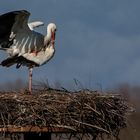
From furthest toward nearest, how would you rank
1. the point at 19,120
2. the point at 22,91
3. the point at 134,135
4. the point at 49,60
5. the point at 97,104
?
1. the point at 134,135
2. the point at 49,60
3. the point at 22,91
4. the point at 97,104
5. the point at 19,120

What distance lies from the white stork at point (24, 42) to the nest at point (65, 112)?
1.50 metres

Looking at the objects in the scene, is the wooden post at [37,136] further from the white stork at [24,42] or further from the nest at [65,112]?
the white stork at [24,42]

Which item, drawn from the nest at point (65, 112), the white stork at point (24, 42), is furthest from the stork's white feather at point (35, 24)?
the nest at point (65, 112)

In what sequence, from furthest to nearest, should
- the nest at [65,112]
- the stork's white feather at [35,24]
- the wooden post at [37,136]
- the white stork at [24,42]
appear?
the stork's white feather at [35,24]
the white stork at [24,42]
the wooden post at [37,136]
the nest at [65,112]

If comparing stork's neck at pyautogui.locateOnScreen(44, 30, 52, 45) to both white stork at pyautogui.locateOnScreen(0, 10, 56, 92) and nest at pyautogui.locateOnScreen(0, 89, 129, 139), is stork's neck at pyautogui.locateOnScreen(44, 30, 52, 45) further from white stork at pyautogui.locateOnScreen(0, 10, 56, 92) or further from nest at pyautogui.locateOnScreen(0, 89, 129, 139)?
nest at pyautogui.locateOnScreen(0, 89, 129, 139)

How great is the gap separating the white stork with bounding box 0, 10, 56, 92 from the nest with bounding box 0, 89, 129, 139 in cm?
150

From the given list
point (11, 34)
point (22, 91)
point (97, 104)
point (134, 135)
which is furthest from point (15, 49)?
point (134, 135)

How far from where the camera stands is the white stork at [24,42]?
9406mm

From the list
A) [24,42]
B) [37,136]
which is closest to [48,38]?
[24,42]

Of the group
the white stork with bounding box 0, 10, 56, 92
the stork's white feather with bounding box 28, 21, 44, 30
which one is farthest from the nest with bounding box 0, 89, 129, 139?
the stork's white feather with bounding box 28, 21, 44, 30

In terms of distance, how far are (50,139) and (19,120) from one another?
48 cm

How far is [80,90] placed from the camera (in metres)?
8.14

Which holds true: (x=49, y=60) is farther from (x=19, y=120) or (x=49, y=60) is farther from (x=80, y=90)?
(x=19, y=120)

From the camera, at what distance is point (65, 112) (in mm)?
7449
